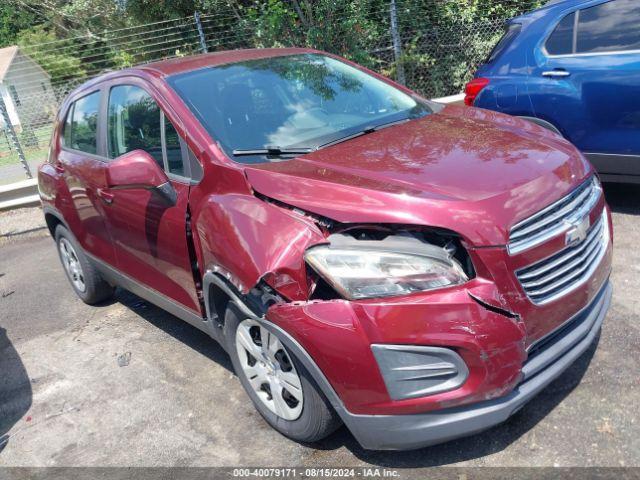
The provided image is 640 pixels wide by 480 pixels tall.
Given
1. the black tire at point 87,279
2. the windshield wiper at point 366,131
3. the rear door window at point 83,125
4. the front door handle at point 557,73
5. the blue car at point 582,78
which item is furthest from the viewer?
the front door handle at point 557,73

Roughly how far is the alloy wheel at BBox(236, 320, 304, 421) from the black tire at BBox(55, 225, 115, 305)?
2178 mm

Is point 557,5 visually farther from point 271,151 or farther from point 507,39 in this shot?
point 271,151

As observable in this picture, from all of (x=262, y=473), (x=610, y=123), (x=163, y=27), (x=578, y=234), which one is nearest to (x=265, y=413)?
(x=262, y=473)

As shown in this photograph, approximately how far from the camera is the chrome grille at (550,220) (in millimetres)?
2316

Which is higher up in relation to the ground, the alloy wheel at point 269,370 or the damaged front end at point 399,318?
the damaged front end at point 399,318

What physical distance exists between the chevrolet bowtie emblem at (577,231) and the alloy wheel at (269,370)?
4.22 ft

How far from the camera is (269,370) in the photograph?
2.84 metres

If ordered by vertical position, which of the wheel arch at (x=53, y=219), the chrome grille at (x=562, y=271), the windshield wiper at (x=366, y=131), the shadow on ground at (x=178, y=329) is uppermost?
the windshield wiper at (x=366, y=131)

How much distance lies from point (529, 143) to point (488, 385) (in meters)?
1.27

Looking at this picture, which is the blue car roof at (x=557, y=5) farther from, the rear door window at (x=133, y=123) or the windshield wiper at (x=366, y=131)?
the rear door window at (x=133, y=123)

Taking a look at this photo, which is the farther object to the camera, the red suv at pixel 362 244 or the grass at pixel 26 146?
the grass at pixel 26 146

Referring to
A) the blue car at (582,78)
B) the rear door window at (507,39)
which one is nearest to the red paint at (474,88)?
the blue car at (582,78)

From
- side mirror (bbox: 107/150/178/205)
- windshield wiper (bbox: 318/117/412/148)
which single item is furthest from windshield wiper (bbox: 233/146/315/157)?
side mirror (bbox: 107/150/178/205)

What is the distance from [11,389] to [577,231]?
356cm
